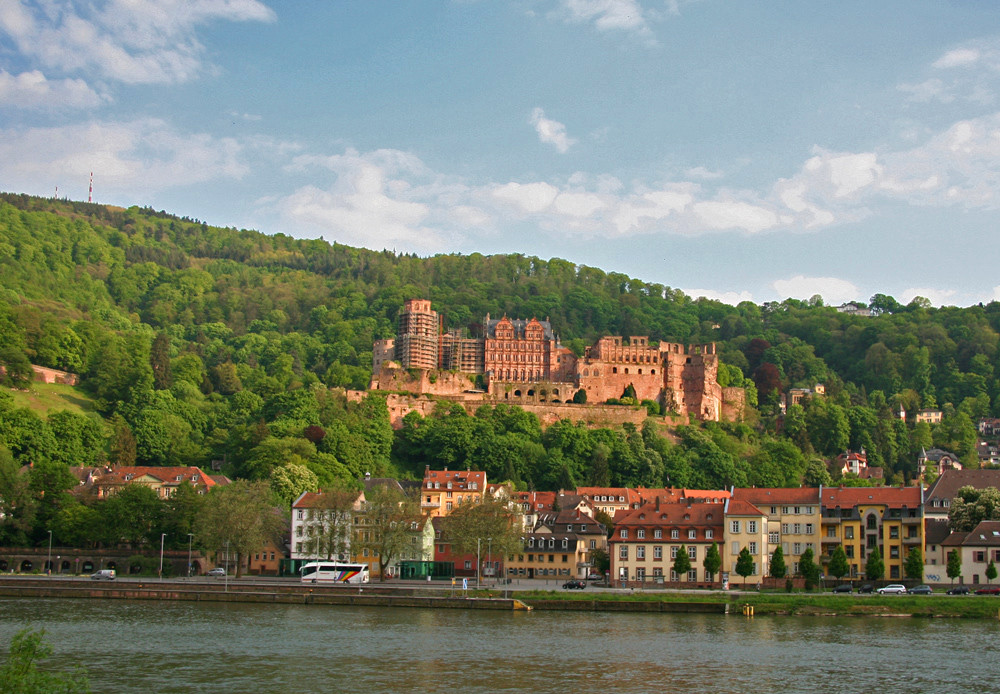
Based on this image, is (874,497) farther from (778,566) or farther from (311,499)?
(311,499)

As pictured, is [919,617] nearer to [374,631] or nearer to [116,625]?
[374,631]

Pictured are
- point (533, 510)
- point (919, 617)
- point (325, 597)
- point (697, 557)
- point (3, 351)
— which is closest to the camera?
point (919, 617)

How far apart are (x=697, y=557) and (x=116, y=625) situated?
36.7 meters

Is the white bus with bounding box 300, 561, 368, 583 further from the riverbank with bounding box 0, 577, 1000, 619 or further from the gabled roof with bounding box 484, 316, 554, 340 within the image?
the gabled roof with bounding box 484, 316, 554, 340

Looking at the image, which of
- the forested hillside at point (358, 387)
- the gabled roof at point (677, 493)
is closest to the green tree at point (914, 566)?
the gabled roof at point (677, 493)

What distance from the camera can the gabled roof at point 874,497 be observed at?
7738 centimetres

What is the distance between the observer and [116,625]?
175 feet

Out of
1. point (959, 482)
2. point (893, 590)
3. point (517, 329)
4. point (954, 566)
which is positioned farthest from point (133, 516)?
point (517, 329)

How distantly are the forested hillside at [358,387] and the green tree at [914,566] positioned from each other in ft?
147

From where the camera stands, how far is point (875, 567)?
7100 centimetres

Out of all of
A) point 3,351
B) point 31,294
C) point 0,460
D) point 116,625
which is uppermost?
point 31,294

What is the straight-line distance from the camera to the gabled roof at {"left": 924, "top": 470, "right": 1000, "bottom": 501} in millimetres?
78625

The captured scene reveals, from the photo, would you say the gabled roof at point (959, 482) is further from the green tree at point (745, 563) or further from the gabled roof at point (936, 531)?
the green tree at point (745, 563)

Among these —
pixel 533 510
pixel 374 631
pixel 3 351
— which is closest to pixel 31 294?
pixel 3 351
